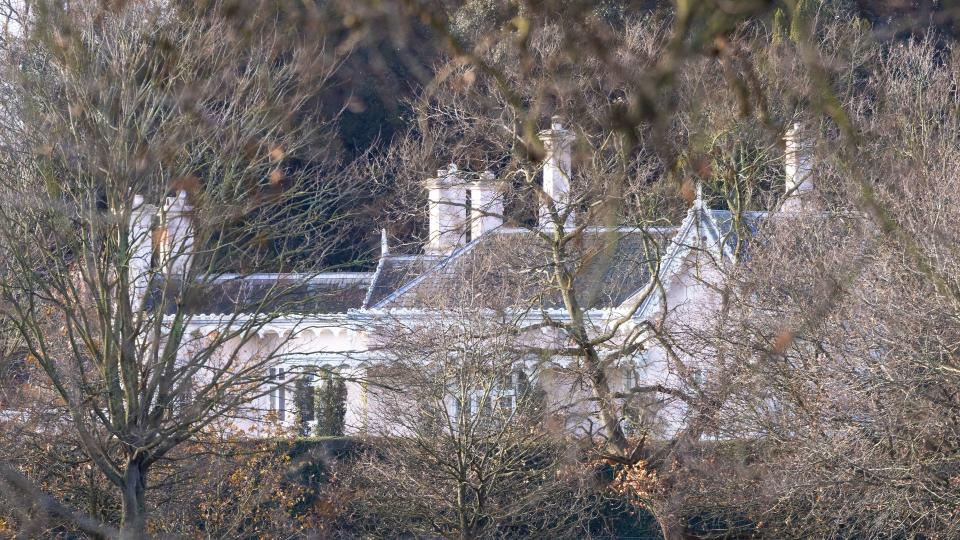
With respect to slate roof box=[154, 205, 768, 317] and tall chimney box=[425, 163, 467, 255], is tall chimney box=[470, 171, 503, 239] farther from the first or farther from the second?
slate roof box=[154, 205, 768, 317]

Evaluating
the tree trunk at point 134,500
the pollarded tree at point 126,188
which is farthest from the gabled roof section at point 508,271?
the tree trunk at point 134,500

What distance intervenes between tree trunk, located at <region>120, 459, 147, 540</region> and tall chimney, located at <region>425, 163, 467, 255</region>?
599cm

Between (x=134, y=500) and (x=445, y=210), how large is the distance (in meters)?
9.88

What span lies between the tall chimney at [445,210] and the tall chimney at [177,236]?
→ 383cm

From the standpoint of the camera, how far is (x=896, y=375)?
43.2 ft

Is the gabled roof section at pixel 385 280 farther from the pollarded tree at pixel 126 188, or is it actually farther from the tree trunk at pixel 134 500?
the tree trunk at pixel 134 500

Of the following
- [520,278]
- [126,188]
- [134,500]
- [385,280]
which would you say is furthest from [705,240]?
[134,500]

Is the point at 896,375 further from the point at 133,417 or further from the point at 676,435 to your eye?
the point at 133,417

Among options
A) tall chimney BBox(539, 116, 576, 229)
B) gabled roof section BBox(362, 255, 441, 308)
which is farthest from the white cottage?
gabled roof section BBox(362, 255, 441, 308)

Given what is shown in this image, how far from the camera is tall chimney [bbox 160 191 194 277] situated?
1402cm

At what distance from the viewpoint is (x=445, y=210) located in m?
21.9

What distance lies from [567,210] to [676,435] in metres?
3.37

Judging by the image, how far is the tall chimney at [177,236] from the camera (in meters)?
14.0

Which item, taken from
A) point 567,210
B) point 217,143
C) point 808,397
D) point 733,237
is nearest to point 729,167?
point 733,237
